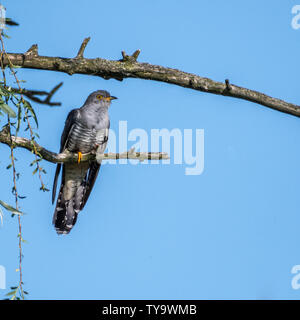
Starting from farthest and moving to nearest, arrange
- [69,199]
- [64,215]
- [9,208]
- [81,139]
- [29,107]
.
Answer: [69,199] < [64,215] < [81,139] < [29,107] < [9,208]

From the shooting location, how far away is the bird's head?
17.0 ft

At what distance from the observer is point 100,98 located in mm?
5223

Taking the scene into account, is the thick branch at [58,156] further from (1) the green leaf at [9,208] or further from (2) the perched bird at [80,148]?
(2) the perched bird at [80,148]

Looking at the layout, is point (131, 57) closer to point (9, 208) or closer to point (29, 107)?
point (29, 107)

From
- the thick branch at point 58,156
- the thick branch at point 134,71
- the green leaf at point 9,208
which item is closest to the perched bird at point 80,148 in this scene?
the thick branch at point 58,156

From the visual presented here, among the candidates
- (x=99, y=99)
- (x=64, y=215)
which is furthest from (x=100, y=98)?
(x=64, y=215)

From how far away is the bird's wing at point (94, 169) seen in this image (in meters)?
5.02

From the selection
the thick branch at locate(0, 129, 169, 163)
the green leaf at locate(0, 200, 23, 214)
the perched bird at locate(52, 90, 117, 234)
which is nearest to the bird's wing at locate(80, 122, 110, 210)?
the perched bird at locate(52, 90, 117, 234)

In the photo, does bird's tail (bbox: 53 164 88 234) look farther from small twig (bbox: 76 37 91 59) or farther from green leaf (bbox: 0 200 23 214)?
green leaf (bbox: 0 200 23 214)

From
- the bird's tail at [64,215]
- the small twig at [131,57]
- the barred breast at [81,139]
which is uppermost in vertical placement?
the small twig at [131,57]

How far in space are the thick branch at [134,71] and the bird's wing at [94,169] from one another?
180 cm

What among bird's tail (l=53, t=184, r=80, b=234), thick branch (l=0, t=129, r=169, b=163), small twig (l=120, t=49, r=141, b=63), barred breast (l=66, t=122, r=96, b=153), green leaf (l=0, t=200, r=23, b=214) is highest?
small twig (l=120, t=49, r=141, b=63)

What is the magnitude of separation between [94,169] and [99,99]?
2.51 feet
